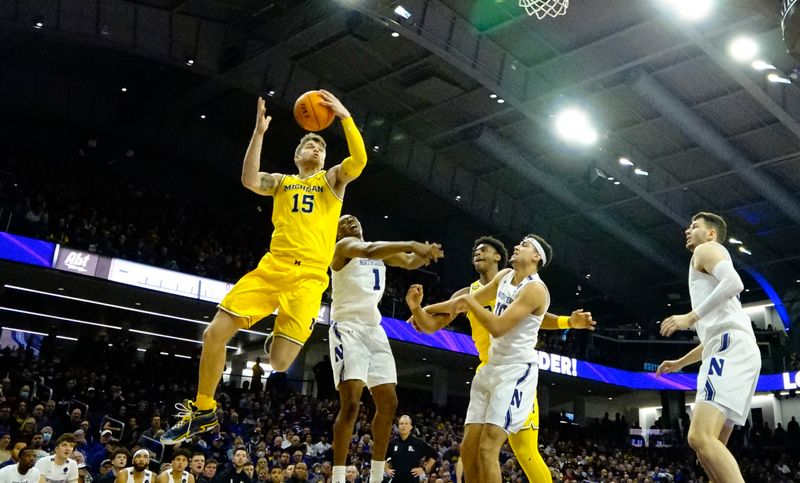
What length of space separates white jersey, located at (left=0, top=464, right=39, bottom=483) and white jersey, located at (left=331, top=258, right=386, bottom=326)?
551 cm

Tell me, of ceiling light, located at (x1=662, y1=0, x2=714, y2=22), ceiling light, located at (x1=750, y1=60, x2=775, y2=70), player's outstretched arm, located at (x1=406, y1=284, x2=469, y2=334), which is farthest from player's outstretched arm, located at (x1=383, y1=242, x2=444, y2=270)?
ceiling light, located at (x1=750, y1=60, x2=775, y2=70)

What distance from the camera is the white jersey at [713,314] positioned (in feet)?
17.2

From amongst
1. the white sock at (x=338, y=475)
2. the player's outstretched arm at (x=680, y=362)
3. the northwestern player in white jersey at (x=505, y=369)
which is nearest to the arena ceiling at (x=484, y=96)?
the player's outstretched arm at (x=680, y=362)

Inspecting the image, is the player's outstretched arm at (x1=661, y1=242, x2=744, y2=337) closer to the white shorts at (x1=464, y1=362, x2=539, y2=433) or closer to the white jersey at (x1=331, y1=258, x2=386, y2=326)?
the white shorts at (x1=464, y1=362, x2=539, y2=433)

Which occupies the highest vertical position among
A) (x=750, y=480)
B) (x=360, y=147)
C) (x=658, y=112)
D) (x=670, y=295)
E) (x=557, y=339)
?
(x=658, y=112)

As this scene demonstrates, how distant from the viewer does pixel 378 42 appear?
19.7 meters

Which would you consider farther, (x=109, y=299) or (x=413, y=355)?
(x=413, y=355)

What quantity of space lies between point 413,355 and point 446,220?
19.9 feet

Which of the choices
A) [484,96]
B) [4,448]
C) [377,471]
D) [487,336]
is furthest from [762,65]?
[4,448]

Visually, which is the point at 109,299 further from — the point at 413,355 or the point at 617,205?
the point at 617,205

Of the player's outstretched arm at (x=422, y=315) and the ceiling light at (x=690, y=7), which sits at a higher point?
the ceiling light at (x=690, y=7)

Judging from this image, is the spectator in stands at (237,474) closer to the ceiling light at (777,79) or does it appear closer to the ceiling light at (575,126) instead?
the ceiling light at (575,126)

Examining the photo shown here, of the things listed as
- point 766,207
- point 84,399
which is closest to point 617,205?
point 766,207

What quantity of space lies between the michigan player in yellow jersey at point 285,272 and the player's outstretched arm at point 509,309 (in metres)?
1.10
